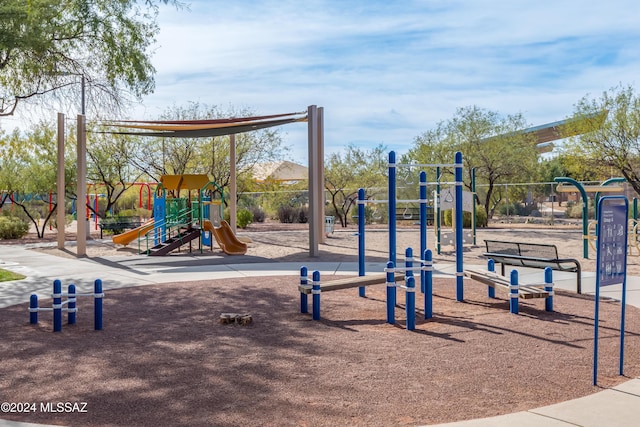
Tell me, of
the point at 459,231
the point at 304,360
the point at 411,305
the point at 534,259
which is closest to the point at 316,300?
the point at 411,305

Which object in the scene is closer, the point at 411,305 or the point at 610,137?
the point at 411,305

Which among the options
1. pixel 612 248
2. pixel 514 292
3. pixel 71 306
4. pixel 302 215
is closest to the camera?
pixel 612 248

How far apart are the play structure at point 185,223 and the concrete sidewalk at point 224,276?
3.19ft

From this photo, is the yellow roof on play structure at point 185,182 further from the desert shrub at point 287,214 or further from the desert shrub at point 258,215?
the desert shrub at point 258,215

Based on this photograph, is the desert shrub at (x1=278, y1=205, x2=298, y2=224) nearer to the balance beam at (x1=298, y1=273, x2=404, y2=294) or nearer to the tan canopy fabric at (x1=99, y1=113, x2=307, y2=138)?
the tan canopy fabric at (x1=99, y1=113, x2=307, y2=138)

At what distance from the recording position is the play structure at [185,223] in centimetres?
1859

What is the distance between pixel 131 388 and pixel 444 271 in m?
9.29

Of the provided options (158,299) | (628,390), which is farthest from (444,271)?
(628,390)

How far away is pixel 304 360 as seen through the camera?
22.0 feet

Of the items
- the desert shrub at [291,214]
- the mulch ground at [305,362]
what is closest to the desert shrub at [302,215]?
the desert shrub at [291,214]

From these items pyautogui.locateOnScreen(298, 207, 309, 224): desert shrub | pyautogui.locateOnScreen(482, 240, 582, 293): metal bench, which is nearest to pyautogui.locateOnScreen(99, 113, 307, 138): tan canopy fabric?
pyautogui.locateOnScreen(482, 240, 582, 293): metal bench

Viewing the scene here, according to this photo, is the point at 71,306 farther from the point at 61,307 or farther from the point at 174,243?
the point at 174,243

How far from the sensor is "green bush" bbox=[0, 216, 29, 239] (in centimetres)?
2456

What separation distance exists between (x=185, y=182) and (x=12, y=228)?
9.27 metres
